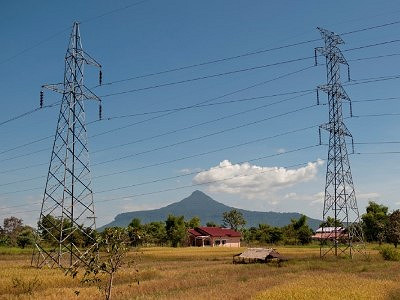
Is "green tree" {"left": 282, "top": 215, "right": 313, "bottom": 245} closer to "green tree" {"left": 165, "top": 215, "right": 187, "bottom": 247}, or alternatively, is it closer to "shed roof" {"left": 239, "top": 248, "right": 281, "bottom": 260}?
"green tree" {"left": 165, "top": 215, "right": 187, "bottom": 247}

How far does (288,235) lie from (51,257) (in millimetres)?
103218

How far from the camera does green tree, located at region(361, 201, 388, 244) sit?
5354 inches

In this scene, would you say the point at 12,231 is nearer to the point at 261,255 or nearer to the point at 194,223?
the point at 194,223

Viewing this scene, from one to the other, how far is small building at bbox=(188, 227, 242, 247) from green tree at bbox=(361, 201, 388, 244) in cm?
4177

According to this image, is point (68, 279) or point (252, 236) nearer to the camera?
point (68, 279)

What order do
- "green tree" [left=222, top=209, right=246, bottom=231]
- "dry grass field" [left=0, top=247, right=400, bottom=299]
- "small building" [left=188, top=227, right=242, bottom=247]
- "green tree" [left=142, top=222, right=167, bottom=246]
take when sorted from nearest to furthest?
"dry grass field" [left=0, top=247, right=400, bottom=299]
"small building" [left=188, top=227, right=242, bottom=247]
"green tree" [left=142, top=222, right=167, bottom=246]
"green tree" [left=222, top=209, right=246, bottom=231]

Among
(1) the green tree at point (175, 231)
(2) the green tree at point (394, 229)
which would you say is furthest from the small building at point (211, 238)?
(2) the green tree at point (394, 229)

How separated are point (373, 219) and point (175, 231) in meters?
62.0

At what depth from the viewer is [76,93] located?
49781mm

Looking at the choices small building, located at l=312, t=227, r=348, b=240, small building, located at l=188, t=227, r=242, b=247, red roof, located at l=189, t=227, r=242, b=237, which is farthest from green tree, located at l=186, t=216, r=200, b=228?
small building, located at l=312, t=227, r=348, b=240

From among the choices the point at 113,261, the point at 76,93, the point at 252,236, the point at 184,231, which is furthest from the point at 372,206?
the point at 113,261

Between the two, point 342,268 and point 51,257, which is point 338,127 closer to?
point 342,268

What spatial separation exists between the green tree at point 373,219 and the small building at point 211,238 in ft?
137

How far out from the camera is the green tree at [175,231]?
452ft
